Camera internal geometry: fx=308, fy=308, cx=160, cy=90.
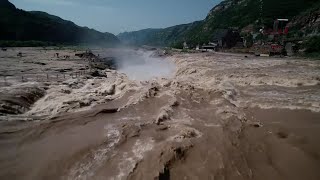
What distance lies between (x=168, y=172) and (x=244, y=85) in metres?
15.4

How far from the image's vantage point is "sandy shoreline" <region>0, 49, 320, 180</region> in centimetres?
916

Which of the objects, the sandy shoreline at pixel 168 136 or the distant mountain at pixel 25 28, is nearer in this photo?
the sandy shoreline at pixel 168 136

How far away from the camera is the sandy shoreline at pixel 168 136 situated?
9.16 meters

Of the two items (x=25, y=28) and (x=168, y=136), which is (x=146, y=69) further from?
(x=25, y=28)

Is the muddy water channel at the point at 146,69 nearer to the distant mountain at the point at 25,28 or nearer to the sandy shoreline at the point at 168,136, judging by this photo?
the sandy shoreline at the point at 168,136

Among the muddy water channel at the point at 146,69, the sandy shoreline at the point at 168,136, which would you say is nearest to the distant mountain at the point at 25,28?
the muddy water channel at the point at 146,69

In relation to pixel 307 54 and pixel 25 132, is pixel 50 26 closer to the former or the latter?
pixel 307 54

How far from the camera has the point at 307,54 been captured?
51000 millimetres

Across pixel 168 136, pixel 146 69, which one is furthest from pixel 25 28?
pixel 168 136

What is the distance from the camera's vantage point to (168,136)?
11609mm

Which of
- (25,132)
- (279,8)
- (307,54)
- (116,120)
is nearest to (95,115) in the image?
(116,120)

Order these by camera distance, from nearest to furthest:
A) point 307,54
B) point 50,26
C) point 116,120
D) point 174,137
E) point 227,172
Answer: point 227,172, point 174,137, point 116,120, point 307,54, point 50,26

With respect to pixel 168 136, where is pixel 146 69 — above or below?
below

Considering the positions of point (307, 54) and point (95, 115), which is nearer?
point (95, 115)
